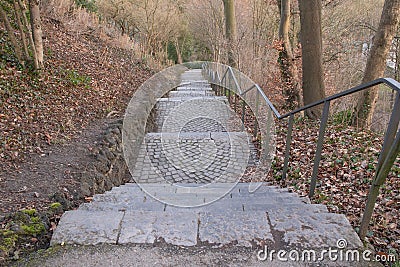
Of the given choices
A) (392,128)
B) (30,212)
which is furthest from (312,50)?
(30,212)

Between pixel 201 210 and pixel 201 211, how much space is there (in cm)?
22

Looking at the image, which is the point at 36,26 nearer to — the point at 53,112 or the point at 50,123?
the point at 53,112

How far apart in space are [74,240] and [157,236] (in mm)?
521

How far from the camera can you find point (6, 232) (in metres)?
1.93

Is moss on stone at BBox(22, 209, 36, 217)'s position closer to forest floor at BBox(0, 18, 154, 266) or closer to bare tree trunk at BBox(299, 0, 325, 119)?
forest floor at BBox(0, 18, 154, 266)

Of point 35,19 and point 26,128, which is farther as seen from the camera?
point 35,19

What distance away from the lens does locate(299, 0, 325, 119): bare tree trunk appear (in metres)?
5.36

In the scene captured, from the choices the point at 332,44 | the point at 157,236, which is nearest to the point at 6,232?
the point at 157,236

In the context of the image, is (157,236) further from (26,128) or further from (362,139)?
(362,139)

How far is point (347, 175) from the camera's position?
3291mm

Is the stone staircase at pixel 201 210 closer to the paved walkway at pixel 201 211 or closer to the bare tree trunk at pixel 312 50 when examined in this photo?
the paved walkway at pixel 201 211

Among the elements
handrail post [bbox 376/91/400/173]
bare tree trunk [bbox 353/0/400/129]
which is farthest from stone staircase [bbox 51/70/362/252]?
bare tree trunk [bbox 353/0/400/129]

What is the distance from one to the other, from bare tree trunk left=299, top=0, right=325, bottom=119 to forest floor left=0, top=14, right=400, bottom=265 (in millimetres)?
583

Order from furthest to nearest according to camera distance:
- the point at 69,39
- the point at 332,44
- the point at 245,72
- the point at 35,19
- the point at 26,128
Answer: the point at 332,44 → the point at 245,72 → the point at 69,39 → the point at 35,19 → the point at 26,128
